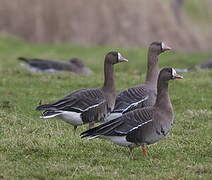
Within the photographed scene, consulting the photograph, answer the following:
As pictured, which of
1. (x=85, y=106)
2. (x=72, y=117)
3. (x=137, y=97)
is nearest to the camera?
(x=72, y=117)

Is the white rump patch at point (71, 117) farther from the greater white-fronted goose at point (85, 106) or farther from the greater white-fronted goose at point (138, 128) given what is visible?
the greater white-fronted goose at point (138, 128)

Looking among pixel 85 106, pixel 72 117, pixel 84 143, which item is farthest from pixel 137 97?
pixel 84 143

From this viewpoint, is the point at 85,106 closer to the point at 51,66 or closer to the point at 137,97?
the point at 137,97

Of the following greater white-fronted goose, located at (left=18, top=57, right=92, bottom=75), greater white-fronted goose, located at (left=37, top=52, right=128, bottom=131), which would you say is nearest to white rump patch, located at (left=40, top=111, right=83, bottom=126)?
greater white-fronted goose, located at (left=37, top=52, right=128, bottom=131)

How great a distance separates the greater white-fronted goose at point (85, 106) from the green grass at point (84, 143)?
13.7 inches

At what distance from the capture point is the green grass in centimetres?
798

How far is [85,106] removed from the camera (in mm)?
10438

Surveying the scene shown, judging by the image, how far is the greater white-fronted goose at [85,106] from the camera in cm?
1012

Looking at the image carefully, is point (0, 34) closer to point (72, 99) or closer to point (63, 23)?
point (63, 23)

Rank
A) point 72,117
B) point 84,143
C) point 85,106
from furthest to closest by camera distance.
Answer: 1. point 85,106
2. point 72,117
3. point 84,143

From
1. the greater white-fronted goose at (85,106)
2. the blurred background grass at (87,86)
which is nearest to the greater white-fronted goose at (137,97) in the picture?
the greater white-fronted goose at (85,106)

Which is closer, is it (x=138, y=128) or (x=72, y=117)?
(x=138, y=128)

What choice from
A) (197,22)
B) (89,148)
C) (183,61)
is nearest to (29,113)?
(89,148)

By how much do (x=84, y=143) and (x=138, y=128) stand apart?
1.13 metres
